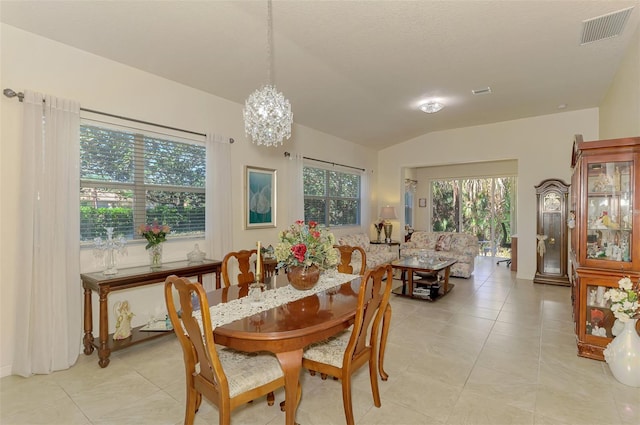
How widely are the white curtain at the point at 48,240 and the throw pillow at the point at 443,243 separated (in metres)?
6.25

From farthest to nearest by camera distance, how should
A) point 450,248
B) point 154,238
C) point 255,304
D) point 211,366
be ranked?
point 450,248
point 154,238
point 255,304
point 211,366

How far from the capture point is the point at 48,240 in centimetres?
274

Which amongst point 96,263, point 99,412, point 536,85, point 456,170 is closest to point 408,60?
point 536,85

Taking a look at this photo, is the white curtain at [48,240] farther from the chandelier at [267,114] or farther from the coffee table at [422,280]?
the coffee table at [422,280]

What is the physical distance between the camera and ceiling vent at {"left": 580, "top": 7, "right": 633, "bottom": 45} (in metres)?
2.78

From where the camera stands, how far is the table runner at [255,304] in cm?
187

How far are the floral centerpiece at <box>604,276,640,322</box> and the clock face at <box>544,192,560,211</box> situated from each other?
3529 mm

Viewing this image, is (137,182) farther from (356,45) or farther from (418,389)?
(418,389)

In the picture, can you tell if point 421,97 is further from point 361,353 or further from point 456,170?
point 456,170

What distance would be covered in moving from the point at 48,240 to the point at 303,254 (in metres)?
2.27

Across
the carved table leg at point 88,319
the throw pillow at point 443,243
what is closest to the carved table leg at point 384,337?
the carved table leg at point 88,319

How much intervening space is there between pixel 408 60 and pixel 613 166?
224cm

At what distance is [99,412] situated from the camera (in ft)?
7.18

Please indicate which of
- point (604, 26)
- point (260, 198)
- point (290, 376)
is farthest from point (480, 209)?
point (290, 376)
